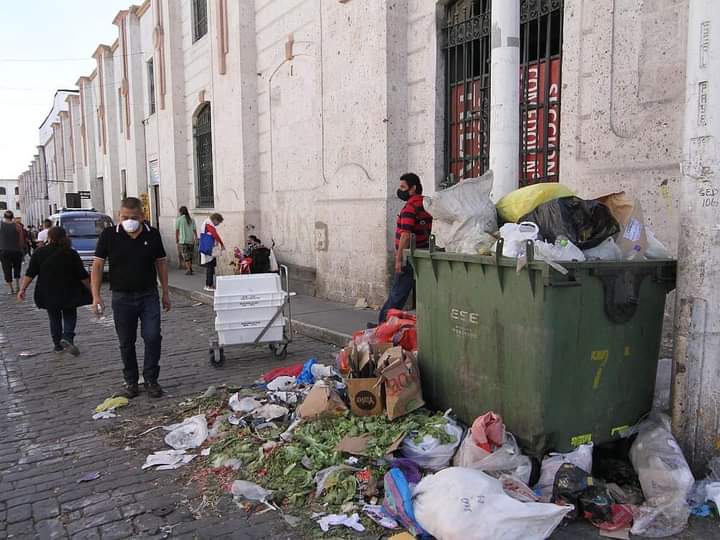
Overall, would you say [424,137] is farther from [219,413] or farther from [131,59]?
[131,59]

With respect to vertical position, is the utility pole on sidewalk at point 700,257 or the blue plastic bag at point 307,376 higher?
the utility pole on sidewalk at point 700,257

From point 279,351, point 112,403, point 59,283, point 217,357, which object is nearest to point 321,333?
point 279,351

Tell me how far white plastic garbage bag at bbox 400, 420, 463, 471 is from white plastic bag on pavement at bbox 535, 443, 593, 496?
53 centimetres

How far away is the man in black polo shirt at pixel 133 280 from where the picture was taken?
5.30 meters

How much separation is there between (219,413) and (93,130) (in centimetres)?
3269

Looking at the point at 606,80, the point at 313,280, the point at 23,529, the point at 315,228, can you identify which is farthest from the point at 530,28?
the point at 23,529

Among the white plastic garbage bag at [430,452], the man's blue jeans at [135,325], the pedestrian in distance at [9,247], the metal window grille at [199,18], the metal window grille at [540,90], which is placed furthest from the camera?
the metal window grille at [199,18]

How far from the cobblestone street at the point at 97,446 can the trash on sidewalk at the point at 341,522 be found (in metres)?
0.20

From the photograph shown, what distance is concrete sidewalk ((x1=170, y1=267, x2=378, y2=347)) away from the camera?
25.1ft

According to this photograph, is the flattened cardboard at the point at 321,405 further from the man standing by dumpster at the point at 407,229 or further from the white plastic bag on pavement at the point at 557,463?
the man standing by dumpster at the point at 407,229

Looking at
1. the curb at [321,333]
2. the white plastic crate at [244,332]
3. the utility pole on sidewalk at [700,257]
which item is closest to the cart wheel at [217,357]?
the white plastic crate at [244,332]

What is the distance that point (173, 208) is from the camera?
18.5 m

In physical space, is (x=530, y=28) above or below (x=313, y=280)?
above

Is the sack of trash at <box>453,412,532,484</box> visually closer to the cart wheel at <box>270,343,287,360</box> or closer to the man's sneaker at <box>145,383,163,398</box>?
the man's sneaker at <box>145,383,163,398</box>
